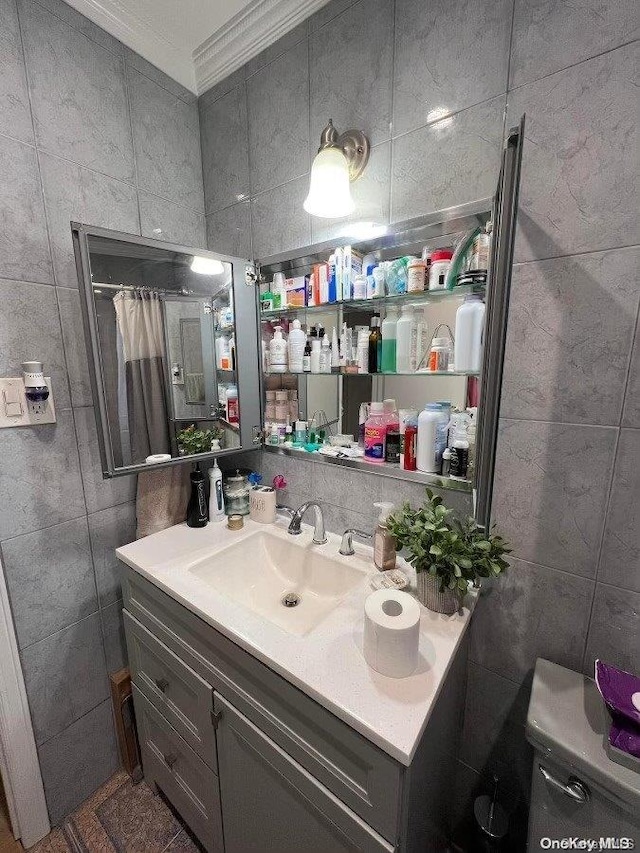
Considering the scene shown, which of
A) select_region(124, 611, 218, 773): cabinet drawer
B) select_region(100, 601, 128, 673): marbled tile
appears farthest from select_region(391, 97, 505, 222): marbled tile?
select_region(100, 601, 128, 673): marbled tile

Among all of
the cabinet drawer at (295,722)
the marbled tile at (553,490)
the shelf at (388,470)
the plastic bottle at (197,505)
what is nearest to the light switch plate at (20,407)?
the plastic bottle at (197,505)

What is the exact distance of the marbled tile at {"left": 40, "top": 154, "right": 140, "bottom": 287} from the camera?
99 cm

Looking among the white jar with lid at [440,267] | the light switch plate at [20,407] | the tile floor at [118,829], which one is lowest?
the tile floor at [118,829]

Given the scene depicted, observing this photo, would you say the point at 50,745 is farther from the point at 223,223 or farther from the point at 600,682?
the point at 223,223

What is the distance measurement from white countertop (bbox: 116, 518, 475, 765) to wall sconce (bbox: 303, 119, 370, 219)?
105 centimetres

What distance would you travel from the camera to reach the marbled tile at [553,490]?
741 mm

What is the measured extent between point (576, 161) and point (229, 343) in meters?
1.04

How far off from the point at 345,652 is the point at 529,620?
49 cm

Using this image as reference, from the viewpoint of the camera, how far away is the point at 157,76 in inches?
46.9

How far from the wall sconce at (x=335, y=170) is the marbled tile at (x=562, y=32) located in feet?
1.28

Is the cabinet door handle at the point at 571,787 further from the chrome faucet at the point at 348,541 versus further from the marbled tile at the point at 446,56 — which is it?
the marbled tile at the point at 446,56

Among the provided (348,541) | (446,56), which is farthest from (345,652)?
(446,56)

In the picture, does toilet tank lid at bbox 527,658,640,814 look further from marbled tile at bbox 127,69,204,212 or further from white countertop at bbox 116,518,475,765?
marbled tile at bbox 127,69,204,212

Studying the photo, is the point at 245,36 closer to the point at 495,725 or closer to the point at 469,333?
the point at 469,333
